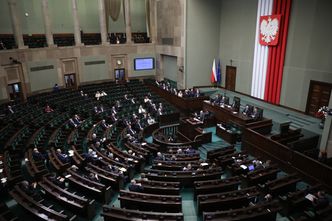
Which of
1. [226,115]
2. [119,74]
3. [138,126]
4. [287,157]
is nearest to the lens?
[287,157]

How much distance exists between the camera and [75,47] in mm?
23094

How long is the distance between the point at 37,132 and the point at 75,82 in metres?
11.4

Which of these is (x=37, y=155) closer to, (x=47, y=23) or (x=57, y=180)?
(x=57, y=180)

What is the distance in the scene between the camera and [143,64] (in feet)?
89.0

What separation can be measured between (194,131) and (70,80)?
45.8 ft

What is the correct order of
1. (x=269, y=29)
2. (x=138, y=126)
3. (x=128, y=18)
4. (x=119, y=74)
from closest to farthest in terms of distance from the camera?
(x=138, y=126), (x=269, y=29), (x=128, y=18), (x=119, y=74)

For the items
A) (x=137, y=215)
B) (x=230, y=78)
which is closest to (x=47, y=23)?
(x=230, y=78)

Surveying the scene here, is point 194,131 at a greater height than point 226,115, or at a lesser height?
lesser

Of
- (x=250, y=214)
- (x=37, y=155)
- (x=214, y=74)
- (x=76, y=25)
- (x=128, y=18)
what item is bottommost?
(x=250, y=214)

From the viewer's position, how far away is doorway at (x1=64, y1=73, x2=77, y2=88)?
2334 cm

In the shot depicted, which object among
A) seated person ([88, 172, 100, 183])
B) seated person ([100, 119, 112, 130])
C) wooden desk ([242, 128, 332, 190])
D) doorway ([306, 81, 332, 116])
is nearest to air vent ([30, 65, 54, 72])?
seated person ([100, 119, 112, 130])

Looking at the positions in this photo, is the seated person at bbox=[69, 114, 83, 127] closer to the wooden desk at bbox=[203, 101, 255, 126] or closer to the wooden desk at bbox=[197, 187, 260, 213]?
the wooden desk at bbox=[203, 101, 255, 126]

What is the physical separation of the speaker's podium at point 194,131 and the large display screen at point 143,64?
40.5ft

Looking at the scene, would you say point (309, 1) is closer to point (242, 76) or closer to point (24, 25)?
point (242, 76)
